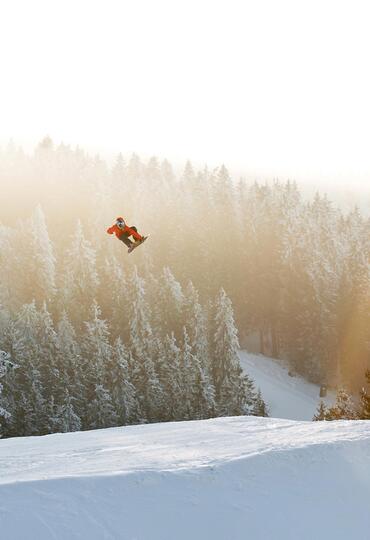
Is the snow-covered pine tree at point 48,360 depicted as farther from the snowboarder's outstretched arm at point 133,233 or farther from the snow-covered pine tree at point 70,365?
the snowboarder's outstretched arm at point 133,233

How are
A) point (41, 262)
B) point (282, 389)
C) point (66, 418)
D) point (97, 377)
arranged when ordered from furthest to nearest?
1. point (282, 389)
2. point (41, 262)
3. point (97, 377)
4. point (66, 418)

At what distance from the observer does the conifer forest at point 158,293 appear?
41.7 m

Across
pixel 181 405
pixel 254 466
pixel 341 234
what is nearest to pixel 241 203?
pixel 341 234

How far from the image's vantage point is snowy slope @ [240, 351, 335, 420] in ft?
171

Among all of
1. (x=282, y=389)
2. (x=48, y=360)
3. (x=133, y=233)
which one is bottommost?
(x=282, y=389)

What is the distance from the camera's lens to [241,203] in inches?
3172

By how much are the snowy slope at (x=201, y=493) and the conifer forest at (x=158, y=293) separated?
2423cm

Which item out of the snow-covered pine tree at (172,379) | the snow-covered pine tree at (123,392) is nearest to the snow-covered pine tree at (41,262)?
the snow-covered pine tree at (123,392)

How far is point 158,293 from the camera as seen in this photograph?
5650 centimetres

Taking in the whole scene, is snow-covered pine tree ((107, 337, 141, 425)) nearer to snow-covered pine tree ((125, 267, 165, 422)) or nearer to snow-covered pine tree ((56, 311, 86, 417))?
snow-covered pine tree ((125, 267, 165, 422))

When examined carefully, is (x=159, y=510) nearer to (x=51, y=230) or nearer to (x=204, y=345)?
(x=204, y=345)

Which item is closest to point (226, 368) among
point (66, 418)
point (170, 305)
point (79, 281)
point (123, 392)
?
point (170, 305)

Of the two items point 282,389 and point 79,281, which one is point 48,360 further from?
point 282,389

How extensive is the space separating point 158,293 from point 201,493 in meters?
48.4
